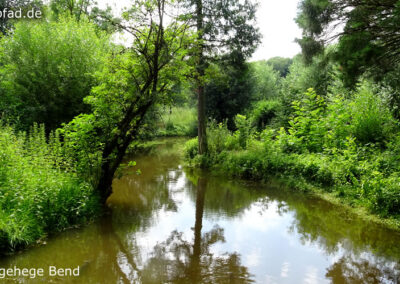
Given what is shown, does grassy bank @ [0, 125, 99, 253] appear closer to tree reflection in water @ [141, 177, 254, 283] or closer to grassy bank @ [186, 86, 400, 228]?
tree reflection in water @ [141, 177, 254, 283]

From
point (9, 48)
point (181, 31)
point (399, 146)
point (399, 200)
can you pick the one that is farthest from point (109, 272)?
point (9, 48)

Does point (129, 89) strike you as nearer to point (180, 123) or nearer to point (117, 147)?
point (117, 147)

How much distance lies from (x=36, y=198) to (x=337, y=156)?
750 cm

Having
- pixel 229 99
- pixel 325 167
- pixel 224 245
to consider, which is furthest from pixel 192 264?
pixel 229 99

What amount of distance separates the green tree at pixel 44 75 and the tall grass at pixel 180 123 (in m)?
14.2

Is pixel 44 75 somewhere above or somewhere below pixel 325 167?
above

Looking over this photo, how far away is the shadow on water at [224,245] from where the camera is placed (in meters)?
4.27

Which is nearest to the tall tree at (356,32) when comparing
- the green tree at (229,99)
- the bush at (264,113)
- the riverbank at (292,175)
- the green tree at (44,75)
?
the riverbank at (292,175)

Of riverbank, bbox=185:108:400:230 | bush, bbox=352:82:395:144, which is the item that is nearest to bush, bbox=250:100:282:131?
riverbank, bbox=185:108:400:230

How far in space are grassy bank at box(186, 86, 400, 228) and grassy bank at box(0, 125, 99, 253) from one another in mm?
5806

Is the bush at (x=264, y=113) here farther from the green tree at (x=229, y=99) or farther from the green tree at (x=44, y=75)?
the green tree at (x=44, y=75)

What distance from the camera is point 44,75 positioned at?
30.1 feet

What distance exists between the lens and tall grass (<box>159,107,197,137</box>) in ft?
78.2

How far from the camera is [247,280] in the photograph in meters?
4.12
